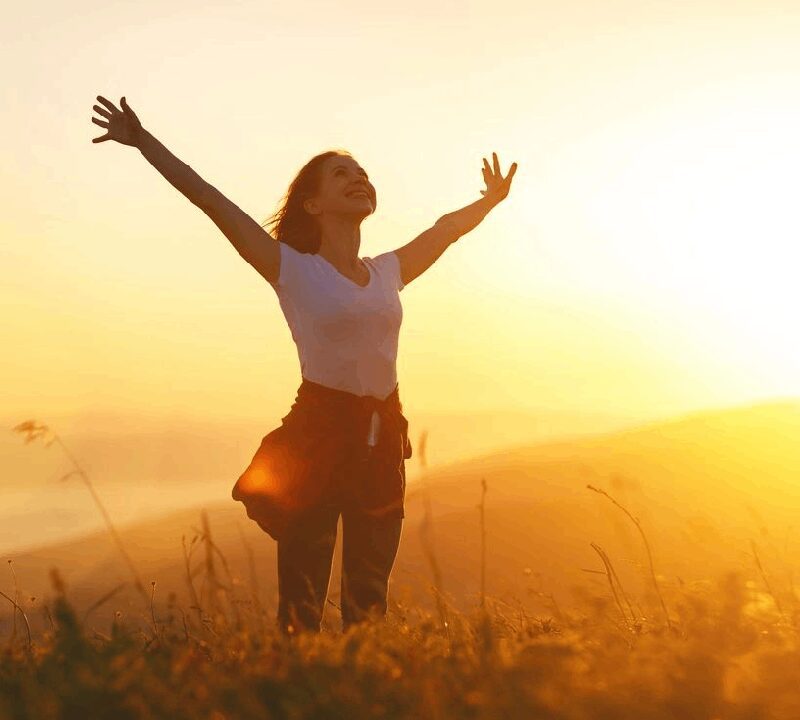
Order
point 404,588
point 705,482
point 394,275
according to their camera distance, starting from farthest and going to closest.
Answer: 1. point 705,482
2. point 394,275
3. point 404,588

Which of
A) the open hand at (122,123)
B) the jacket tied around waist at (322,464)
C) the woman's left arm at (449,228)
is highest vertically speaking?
the open hand at (122,123)

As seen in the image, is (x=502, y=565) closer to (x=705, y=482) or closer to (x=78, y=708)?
(x=705, y=482)

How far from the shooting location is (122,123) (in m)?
5.87

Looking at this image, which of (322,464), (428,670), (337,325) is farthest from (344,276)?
(428,670)

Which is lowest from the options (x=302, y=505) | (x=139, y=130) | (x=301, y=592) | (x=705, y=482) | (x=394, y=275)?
(x=705, y=482)

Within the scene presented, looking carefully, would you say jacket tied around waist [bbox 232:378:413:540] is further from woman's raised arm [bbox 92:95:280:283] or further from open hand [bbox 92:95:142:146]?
open hand [bbox 92:95:142:146]

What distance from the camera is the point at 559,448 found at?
203ft

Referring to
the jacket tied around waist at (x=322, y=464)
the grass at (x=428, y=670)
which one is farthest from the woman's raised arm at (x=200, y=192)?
the grass at (x=428, y=670)

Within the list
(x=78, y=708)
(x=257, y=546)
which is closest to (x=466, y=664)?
(x=78, y=708)

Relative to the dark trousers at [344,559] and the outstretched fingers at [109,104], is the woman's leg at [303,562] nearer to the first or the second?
the dark trousers at [344,559]

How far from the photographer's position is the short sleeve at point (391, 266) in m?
6.38

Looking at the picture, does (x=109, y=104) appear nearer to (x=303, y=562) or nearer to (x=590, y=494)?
(x=303, y=562)

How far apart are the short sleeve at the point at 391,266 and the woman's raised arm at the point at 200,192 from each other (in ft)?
2.42

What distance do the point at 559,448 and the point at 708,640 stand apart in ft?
193
